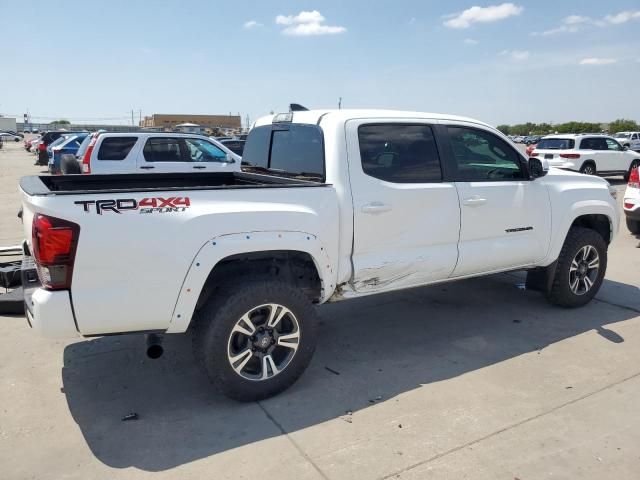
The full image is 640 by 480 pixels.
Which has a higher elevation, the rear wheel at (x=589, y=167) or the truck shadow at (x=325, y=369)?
the rear wheel at (x=589, y=167)

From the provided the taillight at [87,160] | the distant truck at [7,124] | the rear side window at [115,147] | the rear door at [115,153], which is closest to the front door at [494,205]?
the rear door at [115,153]

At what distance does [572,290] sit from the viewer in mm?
5316

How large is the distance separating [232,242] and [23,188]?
4.52 feet

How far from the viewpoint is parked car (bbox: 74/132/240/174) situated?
1077 centimetres

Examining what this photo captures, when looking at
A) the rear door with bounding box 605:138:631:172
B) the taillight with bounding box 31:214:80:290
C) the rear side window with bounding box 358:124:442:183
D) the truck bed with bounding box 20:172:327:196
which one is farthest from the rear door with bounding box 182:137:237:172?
the rear door with bounding box 605:138:631:172

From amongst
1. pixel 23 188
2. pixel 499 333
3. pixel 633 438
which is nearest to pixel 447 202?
pixel 499 333

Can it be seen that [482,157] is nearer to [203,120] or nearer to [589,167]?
[589,167]

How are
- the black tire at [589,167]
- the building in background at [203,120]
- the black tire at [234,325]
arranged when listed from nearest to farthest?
the black tire at [234,325], the black tire at [589,167], the building in background at [203,120]

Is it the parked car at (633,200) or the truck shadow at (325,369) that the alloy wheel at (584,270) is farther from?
the parked car at (633,200)

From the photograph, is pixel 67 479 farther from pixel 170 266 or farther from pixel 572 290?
pixel 572 290

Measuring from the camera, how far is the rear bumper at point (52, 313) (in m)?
2.90

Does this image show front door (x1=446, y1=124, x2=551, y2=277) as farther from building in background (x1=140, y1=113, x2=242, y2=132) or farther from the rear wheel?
building in background (x1=140, y1=113, x2=242, y2=132)

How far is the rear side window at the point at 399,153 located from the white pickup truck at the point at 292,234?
1cm

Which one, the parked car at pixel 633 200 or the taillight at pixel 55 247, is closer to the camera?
the taillight at pixel 55 247
